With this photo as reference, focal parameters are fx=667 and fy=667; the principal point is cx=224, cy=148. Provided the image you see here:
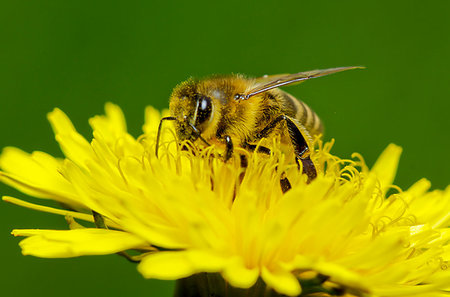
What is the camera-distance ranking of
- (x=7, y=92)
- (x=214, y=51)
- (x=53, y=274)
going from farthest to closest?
(x=214, y=51)
(x=7, y=92)
(x=53, y=274)

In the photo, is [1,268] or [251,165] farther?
[1,268]

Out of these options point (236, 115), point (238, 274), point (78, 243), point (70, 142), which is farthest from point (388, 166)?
point (78, 243)

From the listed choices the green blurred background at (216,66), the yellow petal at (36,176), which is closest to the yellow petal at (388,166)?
the green blurred background at (216,66)

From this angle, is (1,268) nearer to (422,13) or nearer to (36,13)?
(36,13)

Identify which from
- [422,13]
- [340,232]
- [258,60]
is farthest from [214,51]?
[340,232]

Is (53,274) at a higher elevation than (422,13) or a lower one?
lower

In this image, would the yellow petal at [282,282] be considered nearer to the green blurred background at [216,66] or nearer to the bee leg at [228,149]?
the bee leg at [228,149]
